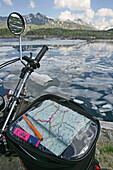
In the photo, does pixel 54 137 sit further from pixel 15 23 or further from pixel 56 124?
pixel 15 23

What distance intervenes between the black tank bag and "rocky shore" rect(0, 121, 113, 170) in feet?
2.37

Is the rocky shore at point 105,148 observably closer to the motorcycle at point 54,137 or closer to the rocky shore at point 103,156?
the rocky shore at point 103,156

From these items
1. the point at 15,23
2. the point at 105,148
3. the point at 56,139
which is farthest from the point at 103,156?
the point at 15,23

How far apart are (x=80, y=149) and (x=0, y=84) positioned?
377 cm

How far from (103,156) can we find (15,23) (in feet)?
6.57

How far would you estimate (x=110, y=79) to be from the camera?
170 inches

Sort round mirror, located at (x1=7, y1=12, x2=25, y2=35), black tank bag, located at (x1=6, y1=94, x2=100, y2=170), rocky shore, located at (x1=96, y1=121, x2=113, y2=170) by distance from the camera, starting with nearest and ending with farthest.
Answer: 1. black tank bag, located at (x1=6, y1=94, x2=100, y2=170)
2. round mirror, located at (x1=7, y1=12, x2=25, y2=35)
3. rocky shore, located at (x1=96, y1=121, x2=113, y2=170)

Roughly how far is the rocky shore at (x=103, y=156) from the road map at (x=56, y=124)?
2.67 ft

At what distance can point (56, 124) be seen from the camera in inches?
30.7

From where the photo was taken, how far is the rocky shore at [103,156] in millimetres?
1297

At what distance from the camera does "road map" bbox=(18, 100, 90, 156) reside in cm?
69

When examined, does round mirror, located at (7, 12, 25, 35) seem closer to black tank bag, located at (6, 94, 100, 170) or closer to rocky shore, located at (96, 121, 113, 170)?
black tank bag, located at (6, 94, 100, 170)

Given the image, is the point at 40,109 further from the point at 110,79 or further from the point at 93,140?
the point at 110,79

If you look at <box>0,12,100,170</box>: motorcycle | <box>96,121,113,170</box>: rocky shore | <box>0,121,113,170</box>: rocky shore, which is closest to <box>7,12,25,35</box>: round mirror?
<box>0,12,100,170</box>: motorcycle
